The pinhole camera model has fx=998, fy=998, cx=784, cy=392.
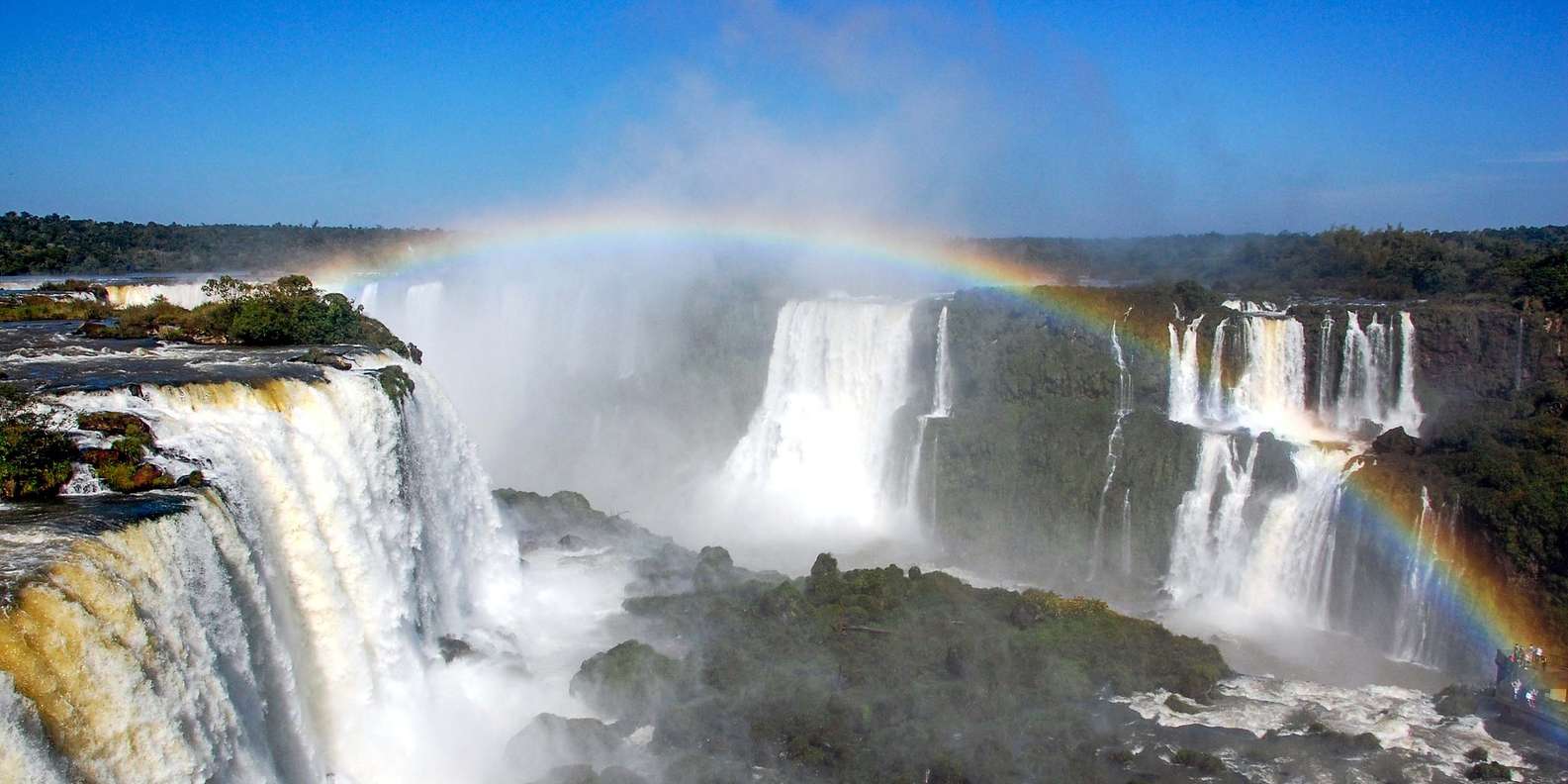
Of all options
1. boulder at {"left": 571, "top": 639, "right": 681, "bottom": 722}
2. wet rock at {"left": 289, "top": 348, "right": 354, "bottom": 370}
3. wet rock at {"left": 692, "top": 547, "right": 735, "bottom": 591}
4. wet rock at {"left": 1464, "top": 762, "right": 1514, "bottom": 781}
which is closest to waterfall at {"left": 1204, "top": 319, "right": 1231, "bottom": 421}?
wet rock at {"left": 1464, "top": 762, "right": 1514, "bottom": 781}

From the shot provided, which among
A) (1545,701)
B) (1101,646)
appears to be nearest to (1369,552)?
(1545,701)

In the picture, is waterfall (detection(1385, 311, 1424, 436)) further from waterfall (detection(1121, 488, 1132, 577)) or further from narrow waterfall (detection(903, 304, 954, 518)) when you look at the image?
narrow waterfall (detection(903, 304, 954, 518))

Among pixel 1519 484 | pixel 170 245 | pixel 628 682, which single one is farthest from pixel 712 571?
pixel 170 245

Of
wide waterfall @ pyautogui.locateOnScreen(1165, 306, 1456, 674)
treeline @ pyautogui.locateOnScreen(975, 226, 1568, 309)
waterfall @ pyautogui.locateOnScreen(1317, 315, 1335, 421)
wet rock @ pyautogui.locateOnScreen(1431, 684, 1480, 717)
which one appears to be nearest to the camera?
wet rock @ pyautogui.locateOnScreen(1431, 684, 1480, 717)

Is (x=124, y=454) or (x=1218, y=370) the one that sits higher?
(x=1218, y=370)

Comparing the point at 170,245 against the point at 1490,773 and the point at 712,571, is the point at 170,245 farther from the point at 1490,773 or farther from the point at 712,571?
the point at 1490,773

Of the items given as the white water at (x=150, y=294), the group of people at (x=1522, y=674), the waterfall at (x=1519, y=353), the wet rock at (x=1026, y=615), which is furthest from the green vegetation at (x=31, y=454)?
the waterfall at (x=1519, y=353)

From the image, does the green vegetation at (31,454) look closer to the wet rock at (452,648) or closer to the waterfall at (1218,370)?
the wet rock at (452,648)
